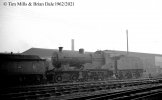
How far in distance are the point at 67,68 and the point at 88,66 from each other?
3.07 m

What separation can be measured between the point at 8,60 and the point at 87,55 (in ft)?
30.1

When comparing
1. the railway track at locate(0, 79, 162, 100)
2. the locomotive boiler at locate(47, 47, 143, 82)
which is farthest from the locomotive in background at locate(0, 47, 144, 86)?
the railway track at locate(0, 79, 162, 100)

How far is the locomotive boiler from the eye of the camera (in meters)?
20.3

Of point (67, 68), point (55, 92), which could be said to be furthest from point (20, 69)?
point (55, 92)

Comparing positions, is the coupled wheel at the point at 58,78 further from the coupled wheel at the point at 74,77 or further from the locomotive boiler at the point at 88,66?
the coupled wheel at the point at 74,77

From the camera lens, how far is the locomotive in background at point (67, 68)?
16812 millimetres

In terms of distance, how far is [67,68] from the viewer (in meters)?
20.4

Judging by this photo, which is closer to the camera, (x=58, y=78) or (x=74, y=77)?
(x=58, y=78)

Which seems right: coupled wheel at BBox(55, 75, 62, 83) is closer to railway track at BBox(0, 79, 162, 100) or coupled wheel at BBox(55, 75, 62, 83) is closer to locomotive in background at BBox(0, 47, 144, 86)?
locomotive in background at BBox(0, 47, 144, 86)

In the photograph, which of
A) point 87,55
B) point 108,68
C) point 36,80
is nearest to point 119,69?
point 108,68

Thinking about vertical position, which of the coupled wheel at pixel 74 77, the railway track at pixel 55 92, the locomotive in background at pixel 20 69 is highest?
the locomotive in background at pixel 20 69

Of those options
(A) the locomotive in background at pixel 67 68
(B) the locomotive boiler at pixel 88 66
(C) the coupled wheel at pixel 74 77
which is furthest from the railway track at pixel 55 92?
(C) the coupled wheel at pixel 74 77

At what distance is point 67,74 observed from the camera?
20.4m

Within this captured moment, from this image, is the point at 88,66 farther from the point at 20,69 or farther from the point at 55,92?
the point at 55,92
